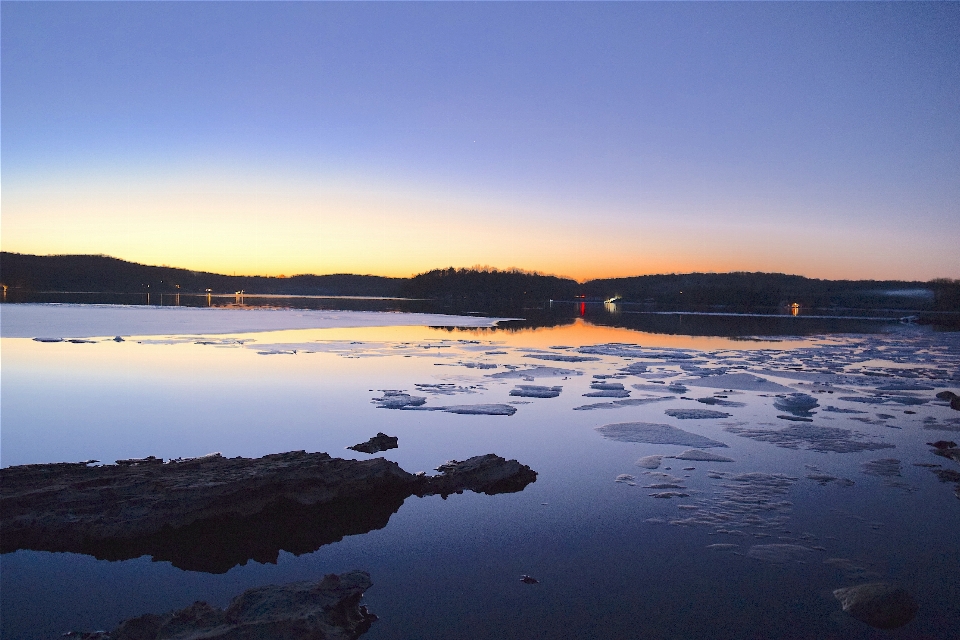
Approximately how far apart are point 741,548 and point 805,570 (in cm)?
43

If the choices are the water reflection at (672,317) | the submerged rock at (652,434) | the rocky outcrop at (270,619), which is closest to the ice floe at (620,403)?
the submerged rock at (652,434)

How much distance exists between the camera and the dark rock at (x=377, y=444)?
6.71m

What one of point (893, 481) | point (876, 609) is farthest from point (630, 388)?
point (876, 609)

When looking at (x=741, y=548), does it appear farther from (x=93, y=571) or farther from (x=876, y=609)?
(x=93, y=571)

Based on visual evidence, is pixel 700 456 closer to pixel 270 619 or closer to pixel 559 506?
pixel 559 506

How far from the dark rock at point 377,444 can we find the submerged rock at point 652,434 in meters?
2.66

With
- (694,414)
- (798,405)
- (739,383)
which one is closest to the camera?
(694,414)

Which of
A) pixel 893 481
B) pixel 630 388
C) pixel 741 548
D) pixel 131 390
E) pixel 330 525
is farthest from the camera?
pixel 630 388

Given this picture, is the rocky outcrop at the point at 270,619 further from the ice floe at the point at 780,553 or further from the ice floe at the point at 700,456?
the ice floe at the point at 700,456

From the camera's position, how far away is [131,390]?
1020 centimetres

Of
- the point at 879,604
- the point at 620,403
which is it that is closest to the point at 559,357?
the point at 620,403

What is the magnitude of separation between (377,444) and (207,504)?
242 centimetres

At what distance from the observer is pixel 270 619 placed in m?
3.14

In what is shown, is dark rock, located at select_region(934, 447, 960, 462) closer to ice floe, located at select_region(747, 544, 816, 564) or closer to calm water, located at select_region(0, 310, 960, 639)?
calm water, located at select_region(0, 310, 960, 639)
